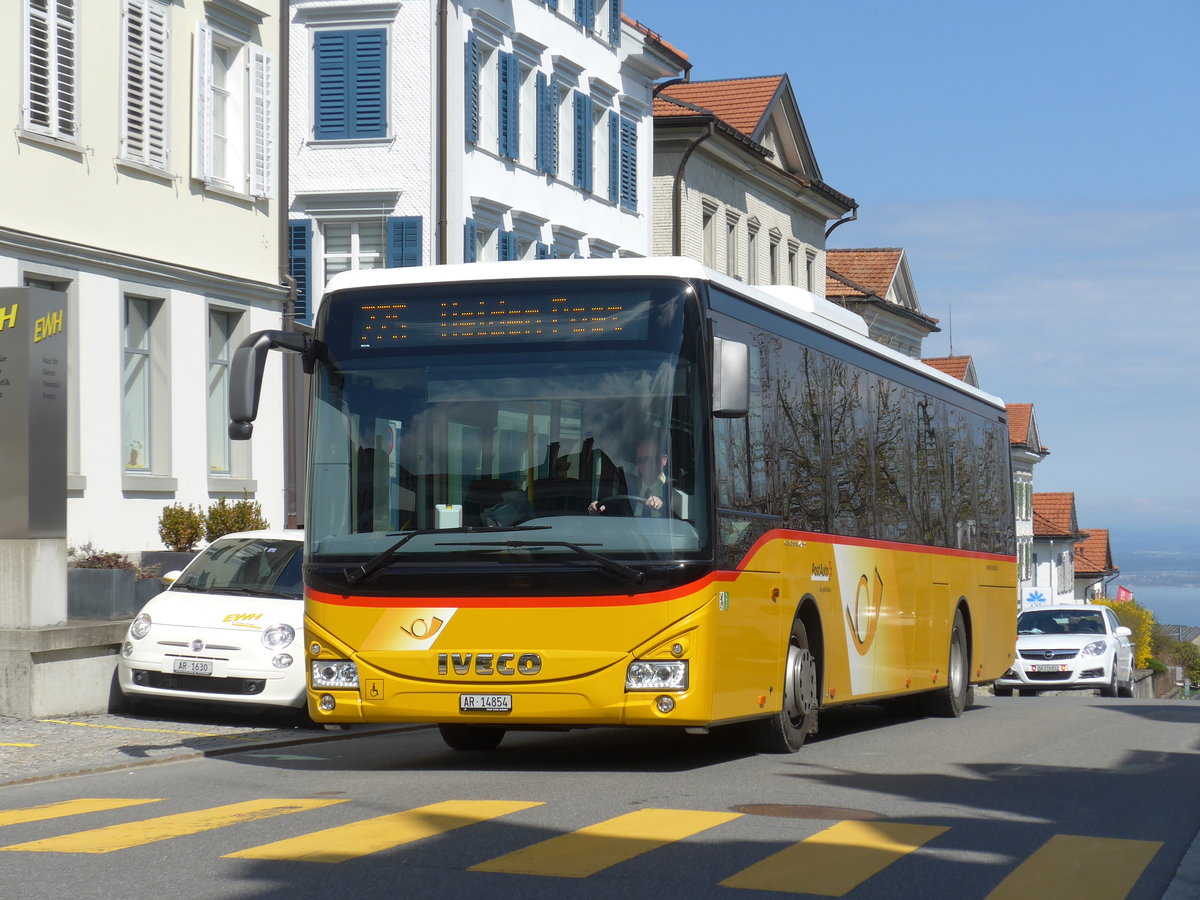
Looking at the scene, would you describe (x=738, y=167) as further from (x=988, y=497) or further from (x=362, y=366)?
(x=362, y=366)

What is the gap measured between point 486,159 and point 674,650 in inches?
937

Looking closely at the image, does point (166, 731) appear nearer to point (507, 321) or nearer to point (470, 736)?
point (470, 736)

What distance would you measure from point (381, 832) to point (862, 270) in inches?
2346

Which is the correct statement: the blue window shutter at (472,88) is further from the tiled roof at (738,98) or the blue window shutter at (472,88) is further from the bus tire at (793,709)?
the bus tire at (793,709)

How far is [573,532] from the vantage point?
11727 millimetres

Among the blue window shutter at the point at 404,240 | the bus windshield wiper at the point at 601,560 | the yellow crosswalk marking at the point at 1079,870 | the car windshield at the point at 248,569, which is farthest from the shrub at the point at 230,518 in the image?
the yellow crosswalk marking at the point at 1079,870

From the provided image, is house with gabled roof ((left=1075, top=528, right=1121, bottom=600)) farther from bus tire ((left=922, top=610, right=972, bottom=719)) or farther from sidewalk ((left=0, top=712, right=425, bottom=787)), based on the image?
sidewalk ((left=0, top=712, right=425, bottom=787))

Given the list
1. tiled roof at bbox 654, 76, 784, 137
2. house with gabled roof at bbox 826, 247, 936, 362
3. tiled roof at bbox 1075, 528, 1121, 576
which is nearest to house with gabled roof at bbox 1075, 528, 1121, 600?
tiled roof at bbox 1075, 528, 1121, 576

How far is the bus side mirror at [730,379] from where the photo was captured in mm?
11891

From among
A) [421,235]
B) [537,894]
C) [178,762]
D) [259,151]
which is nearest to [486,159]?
[421,235]

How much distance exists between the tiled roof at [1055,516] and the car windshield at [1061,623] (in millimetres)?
63574

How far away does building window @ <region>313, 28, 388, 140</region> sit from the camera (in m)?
33.2

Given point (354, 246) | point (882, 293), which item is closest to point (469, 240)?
point (354, 246)

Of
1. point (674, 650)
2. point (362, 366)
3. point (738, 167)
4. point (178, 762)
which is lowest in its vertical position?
point (178, 762)
